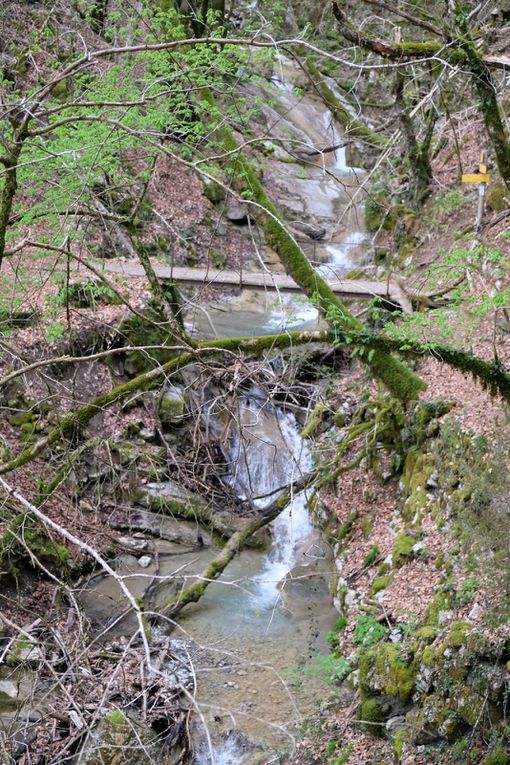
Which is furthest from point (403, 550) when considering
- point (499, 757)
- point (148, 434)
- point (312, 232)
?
point (312, 232)

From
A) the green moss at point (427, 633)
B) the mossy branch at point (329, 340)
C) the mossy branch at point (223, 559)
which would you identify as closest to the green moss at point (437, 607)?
the green moss at point (427, 633)

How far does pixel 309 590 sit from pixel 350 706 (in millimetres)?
2447

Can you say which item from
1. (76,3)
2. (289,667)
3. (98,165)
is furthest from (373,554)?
(76,3)

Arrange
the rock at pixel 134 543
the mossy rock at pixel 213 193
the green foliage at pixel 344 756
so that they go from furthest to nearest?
the mossy rock at pixel 213 193, the rock at pixel 134 543, the green foliage at pixel 344 756

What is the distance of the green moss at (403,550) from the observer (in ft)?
25.8

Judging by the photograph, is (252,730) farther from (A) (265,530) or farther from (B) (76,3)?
(B) (76,3)

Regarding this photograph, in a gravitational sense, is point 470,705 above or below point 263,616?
above

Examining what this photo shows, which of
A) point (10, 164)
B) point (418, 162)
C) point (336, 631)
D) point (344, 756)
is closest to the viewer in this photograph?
point (10, 164)

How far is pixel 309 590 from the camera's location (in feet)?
29.9

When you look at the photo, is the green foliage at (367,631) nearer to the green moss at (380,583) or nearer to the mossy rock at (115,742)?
the green moss at (380,583)

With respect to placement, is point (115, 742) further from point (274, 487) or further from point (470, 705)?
point (274, 487)

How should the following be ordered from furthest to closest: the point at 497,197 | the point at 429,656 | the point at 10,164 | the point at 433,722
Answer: the point at 497,197, the point at 429,656, the point at 433,722, the point at 10,164

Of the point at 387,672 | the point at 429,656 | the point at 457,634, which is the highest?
the point at 457,634

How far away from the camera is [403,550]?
7941mm
